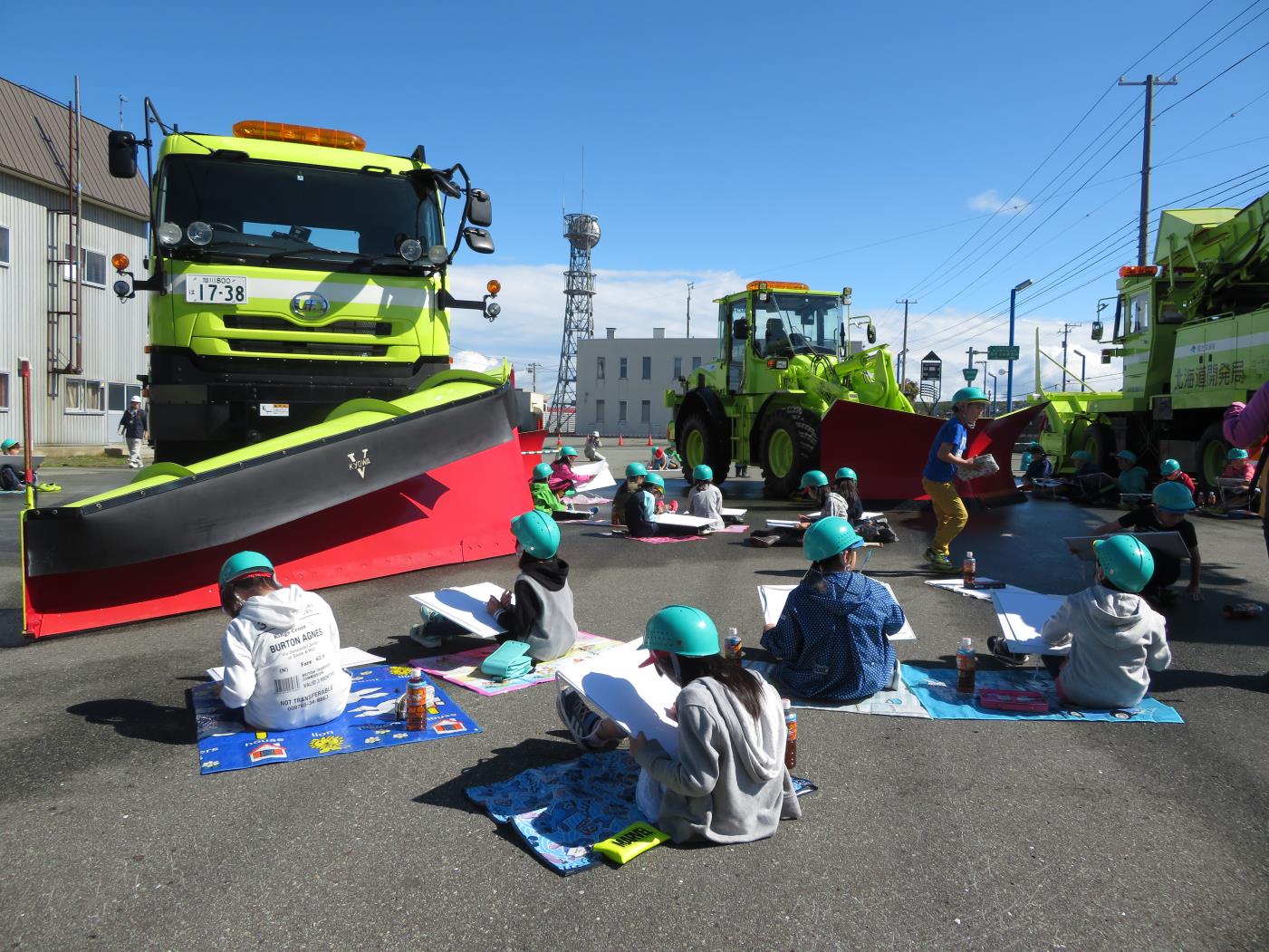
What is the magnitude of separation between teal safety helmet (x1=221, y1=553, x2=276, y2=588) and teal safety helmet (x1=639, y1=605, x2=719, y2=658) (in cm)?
203

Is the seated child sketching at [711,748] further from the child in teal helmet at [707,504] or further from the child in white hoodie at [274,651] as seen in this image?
the child in teal helmet at [707,504]

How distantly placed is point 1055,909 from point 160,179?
8044mm

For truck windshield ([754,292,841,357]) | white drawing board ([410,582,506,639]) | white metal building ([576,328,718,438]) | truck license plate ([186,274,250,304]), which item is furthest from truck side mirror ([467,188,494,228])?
white metal building ([576,328,718,438])

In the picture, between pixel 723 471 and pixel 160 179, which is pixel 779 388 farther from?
pixel 160 179

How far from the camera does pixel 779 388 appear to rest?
15.2 meters

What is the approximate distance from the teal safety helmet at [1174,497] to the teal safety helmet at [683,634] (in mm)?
5146

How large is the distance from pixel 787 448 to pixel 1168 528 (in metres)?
7.70

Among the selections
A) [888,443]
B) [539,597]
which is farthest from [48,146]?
[539,597]

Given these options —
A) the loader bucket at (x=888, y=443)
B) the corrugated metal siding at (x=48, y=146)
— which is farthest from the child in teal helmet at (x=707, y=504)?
the corrugated metal siding at (x=48, y=146)

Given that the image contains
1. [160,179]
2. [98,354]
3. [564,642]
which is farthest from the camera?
[98,354]

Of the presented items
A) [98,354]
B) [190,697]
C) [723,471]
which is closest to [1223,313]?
[723,471]

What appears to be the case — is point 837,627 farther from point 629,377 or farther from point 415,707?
point 629,377

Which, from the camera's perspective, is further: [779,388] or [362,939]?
[779,388]

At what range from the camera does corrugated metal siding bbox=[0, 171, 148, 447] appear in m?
22.8
